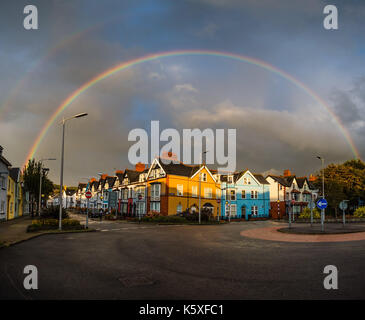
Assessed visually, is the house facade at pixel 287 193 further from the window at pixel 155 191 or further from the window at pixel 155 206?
the window at pixel 155 191

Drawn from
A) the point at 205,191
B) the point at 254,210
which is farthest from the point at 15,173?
the point at 254,210

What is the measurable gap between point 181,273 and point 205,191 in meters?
48.0

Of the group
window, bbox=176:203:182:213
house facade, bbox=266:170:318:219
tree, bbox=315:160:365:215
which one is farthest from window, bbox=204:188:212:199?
tree, bbox=315:160:365:215

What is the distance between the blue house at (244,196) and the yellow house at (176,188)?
15.5 feet

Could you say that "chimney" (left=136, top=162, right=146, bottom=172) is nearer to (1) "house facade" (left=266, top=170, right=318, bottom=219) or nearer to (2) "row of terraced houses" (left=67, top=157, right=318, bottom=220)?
(2) "row of terraced houses" (left=67, top=157, right=318, bottom=220)

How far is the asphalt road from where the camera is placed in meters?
6.38

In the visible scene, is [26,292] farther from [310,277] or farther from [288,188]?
[288,188]

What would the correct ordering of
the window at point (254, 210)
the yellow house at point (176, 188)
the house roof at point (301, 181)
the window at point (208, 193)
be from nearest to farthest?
the yellow house at point (176, 188)
the window at point (208, 193)
the window at point (254, 210)
the house roof at point (301, 181)

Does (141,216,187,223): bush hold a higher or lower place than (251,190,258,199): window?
lower

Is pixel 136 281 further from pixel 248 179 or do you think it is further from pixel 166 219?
pixel 248 179

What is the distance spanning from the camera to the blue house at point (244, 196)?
61.4 meters

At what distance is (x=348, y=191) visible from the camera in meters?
56.6

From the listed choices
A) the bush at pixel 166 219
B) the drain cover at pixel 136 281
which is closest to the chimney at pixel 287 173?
the bush at pixel 166 219

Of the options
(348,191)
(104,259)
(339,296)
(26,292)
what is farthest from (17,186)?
(348,191)
